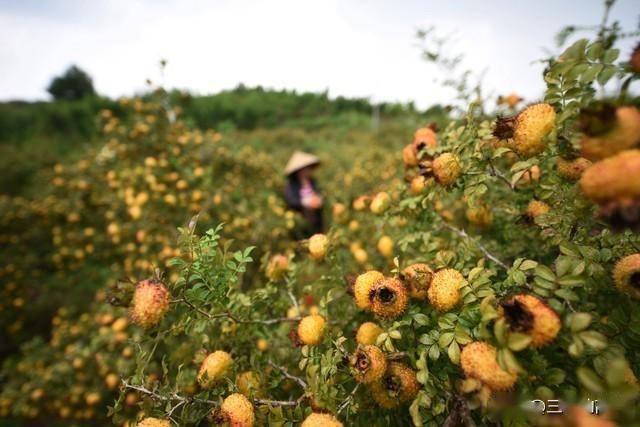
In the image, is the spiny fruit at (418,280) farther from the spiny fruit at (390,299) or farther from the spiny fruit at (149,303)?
the spiny fruit at (149,303)

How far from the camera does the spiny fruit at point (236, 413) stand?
876mm

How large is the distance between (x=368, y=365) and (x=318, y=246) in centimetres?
60

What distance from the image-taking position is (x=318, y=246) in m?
1.37

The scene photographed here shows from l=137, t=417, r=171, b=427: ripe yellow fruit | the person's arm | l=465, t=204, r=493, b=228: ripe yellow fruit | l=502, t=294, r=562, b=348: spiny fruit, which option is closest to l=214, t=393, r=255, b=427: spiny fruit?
l=137, t=417, r=171, b=427: ripe yellow fruit

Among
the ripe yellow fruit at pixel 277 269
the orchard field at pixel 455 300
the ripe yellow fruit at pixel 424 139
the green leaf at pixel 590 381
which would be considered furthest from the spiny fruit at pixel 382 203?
the green leaf at pixel 590 381

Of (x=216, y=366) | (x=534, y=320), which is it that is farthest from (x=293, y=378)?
(x=534, y=320)

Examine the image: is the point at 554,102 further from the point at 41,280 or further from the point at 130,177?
the point at 41,280

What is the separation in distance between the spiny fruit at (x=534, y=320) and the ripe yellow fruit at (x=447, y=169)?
1.59 feet

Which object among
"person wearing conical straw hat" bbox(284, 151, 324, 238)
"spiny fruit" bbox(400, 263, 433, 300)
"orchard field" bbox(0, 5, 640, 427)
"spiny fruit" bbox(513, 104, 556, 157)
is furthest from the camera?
"person wearing conical straw hat" bbox(284, 151, 324, 238)

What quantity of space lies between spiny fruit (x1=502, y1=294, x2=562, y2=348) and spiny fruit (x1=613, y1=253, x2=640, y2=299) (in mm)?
217

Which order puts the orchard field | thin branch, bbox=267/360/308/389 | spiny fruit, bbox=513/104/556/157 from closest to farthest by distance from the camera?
the orchard field < spiny fruit, bbox=513/104/556/157 < thin branch, bbox=267/360/308/389

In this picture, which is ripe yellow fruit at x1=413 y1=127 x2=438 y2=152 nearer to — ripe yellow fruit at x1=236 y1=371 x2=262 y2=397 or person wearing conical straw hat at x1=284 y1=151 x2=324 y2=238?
ripe yellow fruit at x1=236 y1=371 x2=262 y2=397

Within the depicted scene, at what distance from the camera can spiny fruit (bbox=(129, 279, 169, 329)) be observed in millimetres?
964

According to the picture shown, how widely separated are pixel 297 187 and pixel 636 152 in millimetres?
4353
